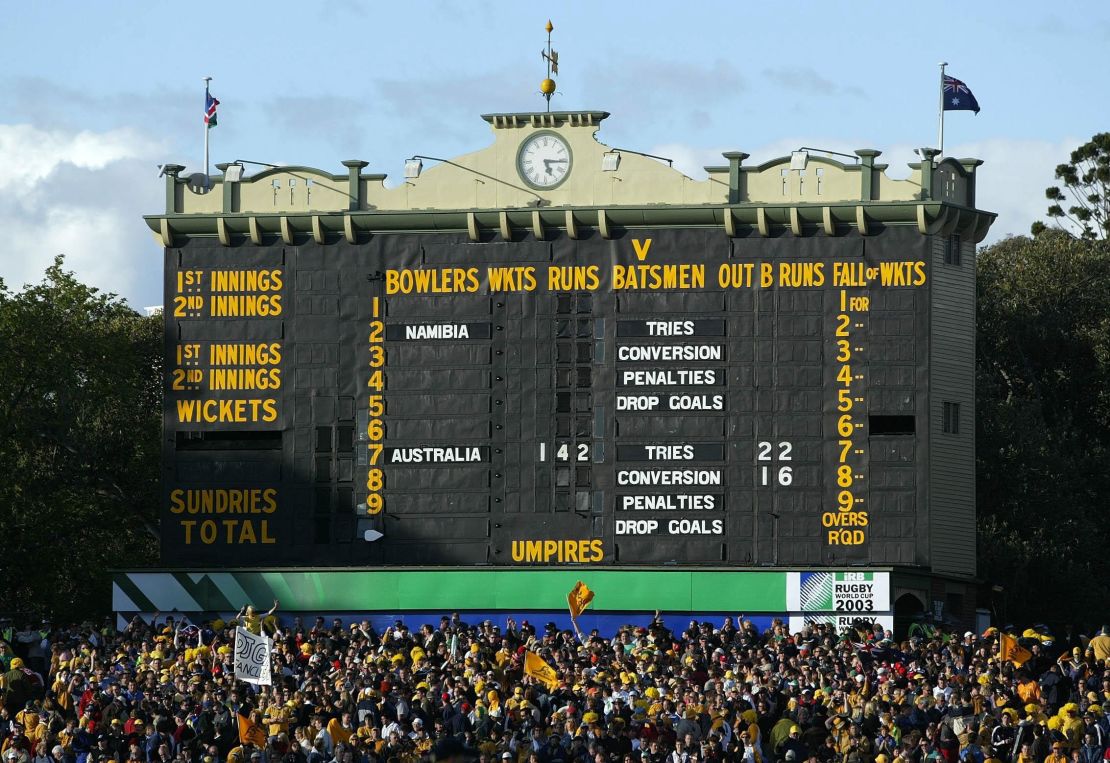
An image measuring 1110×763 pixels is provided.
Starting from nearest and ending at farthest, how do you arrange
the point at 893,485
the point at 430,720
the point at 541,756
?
the point at 541,756 → the point at 430,720 → the point at 893,485

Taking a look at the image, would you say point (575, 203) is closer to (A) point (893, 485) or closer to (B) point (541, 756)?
(A) point (893, 485)

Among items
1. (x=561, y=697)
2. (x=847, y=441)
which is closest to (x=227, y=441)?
(x=561, y=697)

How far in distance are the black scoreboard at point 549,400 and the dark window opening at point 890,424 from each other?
4cm

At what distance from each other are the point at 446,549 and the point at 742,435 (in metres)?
6.05

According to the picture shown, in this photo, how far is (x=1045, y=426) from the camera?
63000mm

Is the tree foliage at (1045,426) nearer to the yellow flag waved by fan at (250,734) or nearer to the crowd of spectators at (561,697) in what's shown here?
the crowd of spectators at (561,697)

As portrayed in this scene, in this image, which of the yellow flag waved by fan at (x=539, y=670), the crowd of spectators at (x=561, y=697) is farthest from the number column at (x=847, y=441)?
the yellow flag waved by fan at (x=539, y=670)

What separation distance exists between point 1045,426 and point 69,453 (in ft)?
83.5

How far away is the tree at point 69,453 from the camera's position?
187 feet

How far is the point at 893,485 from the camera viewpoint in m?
44.2

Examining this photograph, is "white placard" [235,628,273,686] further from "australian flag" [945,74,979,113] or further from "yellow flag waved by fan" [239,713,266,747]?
"australian flag" [945,74,979,113]

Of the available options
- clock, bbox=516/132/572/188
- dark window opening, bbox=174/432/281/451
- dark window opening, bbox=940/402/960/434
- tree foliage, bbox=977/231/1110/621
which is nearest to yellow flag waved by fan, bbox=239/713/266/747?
dark window opening, bbox=174/432/281/451

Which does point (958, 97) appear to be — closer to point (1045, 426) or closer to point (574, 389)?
point (574, 389)

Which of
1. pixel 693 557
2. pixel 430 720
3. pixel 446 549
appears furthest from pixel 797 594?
pixel 430 720
